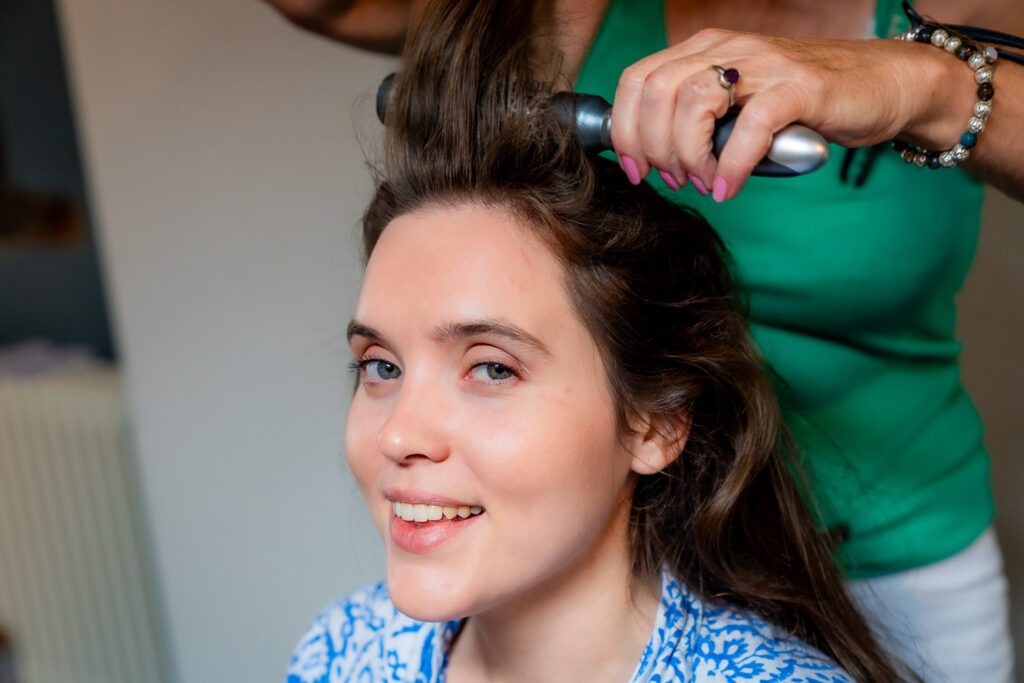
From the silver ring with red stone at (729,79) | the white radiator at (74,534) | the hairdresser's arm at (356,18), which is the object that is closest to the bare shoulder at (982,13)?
the silver ring with red stone at (729,79)

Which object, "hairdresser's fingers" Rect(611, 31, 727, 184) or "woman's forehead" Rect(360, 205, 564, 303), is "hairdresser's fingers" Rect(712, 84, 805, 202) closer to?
"hairdresser's fingers" Rect(611, 31, 727, 184)

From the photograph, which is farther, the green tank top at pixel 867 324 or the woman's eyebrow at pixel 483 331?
the green tank top at pixel 867 324

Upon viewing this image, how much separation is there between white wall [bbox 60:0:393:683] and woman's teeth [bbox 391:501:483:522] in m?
0.77

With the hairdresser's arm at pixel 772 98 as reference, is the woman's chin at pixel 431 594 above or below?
below

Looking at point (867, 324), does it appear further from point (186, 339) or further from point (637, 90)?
point (186, 339)

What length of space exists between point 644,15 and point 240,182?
97 centimetres

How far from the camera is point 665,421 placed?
3.29 feet

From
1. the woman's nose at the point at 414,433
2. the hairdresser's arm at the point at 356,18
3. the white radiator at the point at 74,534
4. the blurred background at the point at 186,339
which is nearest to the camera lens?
the woman's nose at the point at 414,433

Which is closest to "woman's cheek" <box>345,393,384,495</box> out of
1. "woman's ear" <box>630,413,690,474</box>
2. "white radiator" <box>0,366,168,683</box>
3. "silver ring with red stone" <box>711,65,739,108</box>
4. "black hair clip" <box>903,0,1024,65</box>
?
"woman's ear" <box>630,413,690,474</box>

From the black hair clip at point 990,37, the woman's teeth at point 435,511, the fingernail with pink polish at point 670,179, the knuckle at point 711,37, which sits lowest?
the woman's teeth at point 435,511

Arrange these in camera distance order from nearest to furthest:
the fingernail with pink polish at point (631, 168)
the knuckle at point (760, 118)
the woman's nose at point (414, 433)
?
the knuckle at point (760, 118) < the fingernail with pink polish at point (631, 168) < the woman's nose at point (414, 433)

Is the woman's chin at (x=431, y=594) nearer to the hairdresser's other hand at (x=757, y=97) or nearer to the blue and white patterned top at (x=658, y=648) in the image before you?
the blue and white patterned top at (x=658, y=648)

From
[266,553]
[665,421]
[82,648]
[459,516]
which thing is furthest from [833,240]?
[82,648]

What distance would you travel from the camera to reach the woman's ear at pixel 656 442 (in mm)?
988
